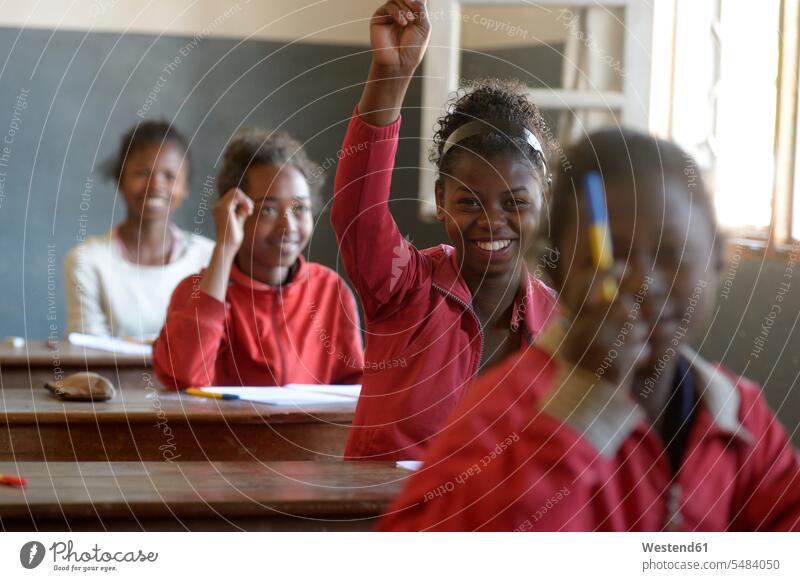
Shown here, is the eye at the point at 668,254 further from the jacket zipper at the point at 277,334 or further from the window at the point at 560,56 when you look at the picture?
the jacket zipper at the point at 277,334

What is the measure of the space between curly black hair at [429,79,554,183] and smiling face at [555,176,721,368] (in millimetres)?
183

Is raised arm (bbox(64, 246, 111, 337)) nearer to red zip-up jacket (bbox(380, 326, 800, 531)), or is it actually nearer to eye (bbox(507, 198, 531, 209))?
eye (bbox(507, 198, 531, 209))

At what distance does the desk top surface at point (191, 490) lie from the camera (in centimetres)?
55

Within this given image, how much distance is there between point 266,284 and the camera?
48.9 inches

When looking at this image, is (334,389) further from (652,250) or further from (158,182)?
(158,182)

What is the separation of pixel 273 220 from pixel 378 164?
59 centimetres

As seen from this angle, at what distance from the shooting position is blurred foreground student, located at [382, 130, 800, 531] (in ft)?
1.62

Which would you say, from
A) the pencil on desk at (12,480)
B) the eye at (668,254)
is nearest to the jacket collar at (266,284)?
the pencil on desk at (12,480)

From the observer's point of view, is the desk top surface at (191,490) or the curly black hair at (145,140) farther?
the curly black hair at (145,140)

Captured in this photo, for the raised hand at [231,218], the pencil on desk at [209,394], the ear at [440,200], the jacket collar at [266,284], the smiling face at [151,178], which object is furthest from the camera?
the smiling face at [151,178]

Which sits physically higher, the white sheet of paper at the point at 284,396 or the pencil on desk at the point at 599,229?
the pencil on desk at the point at 599,229

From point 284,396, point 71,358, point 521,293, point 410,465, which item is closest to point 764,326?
point 521,293

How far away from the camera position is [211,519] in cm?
57

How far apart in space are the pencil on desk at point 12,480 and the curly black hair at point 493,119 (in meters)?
0.36
